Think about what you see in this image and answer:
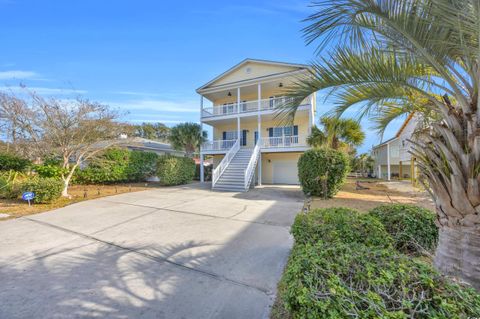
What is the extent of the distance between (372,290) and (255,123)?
18.0 m

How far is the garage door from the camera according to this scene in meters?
17.8

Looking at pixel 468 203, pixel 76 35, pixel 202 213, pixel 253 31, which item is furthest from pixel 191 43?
pixel 468 203

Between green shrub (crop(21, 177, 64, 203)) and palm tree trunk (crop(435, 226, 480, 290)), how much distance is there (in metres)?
12.7

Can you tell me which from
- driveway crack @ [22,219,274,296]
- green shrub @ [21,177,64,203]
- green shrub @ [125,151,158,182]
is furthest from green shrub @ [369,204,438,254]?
green shrub @ [125,151,158,182]

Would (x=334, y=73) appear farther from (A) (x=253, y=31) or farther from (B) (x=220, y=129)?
(B) (x=220, y=129)

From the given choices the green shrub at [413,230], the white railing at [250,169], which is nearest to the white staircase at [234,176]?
the white railing at [250,169]

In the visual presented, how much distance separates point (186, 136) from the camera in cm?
1886

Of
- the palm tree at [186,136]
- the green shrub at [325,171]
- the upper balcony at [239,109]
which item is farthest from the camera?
the palm tree at [186,136]

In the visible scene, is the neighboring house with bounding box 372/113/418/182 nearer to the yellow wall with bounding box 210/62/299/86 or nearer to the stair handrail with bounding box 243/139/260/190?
the yellow wall with bounding box 210/62/299/86

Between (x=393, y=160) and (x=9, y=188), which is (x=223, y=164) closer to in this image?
(x=9, y=188)

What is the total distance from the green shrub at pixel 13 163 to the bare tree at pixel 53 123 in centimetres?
171

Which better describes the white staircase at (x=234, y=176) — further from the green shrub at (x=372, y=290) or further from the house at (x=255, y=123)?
the green shrub at (x=372, y=290)

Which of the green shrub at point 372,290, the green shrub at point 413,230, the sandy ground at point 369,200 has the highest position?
the green shrub at point 372,290

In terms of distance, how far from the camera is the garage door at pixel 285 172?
58.4 ft
